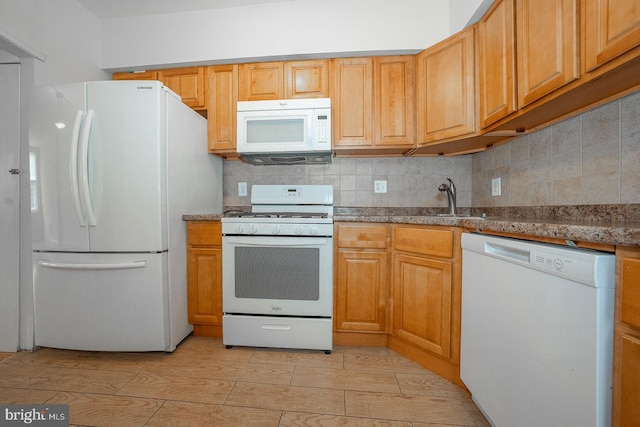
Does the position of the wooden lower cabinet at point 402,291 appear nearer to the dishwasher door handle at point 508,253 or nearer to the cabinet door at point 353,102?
the dishwasher door handle at point 508,253

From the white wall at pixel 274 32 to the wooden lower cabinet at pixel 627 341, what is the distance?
1904 mm

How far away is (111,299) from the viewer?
1.69 metres

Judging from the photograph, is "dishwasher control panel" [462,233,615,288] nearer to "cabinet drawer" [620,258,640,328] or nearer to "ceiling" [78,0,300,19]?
"cabinet drawer" [620,258,640,328]

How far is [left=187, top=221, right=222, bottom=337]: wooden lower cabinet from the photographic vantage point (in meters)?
1.94

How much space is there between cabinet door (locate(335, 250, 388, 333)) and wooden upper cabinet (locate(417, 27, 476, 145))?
0.94 metres

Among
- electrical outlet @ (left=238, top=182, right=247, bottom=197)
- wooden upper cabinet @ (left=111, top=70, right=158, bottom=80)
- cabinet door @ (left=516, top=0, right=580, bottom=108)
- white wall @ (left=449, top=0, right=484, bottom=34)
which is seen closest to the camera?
cabinet door @ (left=516, top=0, right=580, bottom=108)

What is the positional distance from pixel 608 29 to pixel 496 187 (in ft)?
3.80

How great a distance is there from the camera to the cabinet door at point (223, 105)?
7.18ft

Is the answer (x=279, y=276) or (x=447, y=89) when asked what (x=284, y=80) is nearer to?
(x=447, y=89)

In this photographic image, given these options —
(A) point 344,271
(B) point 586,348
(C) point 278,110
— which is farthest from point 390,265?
(C) point 278,110

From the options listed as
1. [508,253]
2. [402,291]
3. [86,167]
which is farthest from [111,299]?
[508,253]

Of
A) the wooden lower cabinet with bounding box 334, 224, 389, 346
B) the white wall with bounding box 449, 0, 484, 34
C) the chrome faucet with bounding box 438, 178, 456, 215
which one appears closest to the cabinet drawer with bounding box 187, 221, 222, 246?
the wooden lower cabinet with bounding box 334, 224, 389, 346

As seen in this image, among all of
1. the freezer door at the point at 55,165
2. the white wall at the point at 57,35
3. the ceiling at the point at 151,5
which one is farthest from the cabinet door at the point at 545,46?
the white wall at the point at 57,35

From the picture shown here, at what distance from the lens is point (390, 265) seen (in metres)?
1.79
